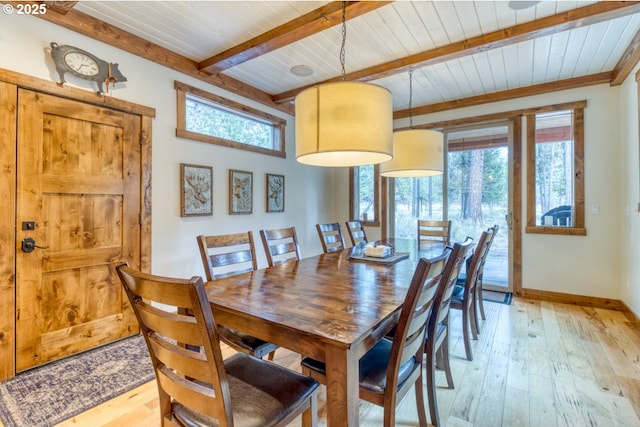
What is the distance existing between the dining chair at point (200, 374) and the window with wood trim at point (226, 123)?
257 cm

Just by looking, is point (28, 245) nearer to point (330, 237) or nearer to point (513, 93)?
point (330, 237)

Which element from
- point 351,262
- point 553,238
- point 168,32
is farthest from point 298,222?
point 553,238

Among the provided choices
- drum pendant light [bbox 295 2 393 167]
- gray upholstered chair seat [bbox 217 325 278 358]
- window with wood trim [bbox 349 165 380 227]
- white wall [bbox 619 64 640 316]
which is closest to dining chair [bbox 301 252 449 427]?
gray upholstered chair seat [bbox 217 325 278 358]

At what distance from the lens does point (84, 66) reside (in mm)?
2500

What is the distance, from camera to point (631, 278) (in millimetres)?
3229

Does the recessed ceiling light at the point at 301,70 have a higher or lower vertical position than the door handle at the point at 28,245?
higher

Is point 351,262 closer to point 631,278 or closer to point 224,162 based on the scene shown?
point 224,162

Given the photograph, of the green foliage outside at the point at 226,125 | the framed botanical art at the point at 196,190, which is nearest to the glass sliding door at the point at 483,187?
the green foliage outside at the point at 226,125

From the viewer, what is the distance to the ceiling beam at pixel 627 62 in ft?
9.22

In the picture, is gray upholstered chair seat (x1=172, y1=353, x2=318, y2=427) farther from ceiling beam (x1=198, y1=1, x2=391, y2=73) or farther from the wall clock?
the wall clock

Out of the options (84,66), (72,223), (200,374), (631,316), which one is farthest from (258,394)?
(631,316)

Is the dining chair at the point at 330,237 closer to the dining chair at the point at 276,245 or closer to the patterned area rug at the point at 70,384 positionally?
the dining chair at the point at 276,245

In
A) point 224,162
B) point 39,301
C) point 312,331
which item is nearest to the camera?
point 312,331

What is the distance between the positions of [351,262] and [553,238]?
3090 millimetres
